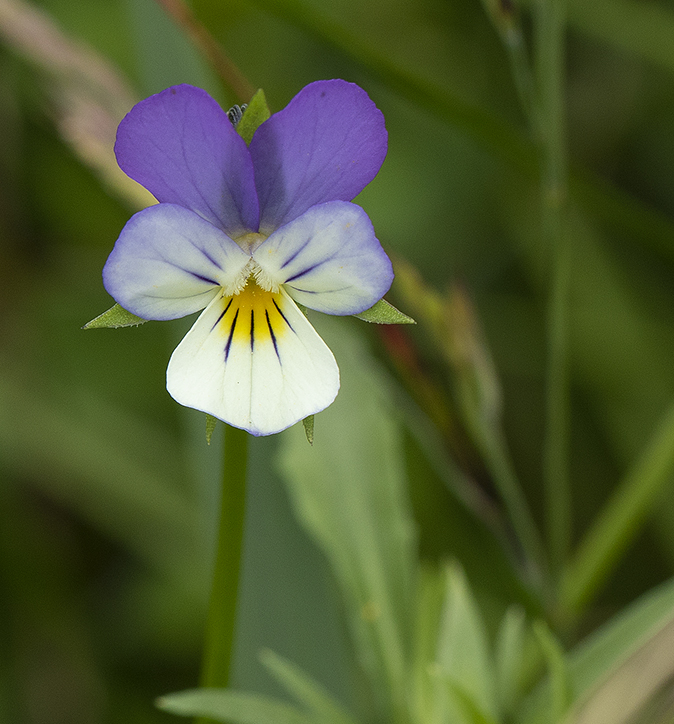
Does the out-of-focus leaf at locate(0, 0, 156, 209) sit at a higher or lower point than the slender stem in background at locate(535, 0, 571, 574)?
higher

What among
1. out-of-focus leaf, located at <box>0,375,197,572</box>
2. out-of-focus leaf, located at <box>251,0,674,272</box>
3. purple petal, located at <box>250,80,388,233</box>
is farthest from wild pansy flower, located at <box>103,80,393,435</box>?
out-of-focus leaf, located at <box>0,375,197,572</box>

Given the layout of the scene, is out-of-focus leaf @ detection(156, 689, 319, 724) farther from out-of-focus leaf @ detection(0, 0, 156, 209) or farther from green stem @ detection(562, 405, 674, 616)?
out-of-focus leaf @ detection(0, 0, 156, 209)

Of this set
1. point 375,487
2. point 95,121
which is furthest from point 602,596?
point 95,121

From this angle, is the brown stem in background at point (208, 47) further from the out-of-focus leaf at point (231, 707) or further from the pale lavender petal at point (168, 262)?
the out-of-focus leaf at point (231, 707)

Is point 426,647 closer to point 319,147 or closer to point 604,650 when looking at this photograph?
point 604,650

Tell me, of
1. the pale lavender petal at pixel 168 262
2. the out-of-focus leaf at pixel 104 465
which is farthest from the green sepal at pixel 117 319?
the out-of-focus leaf at pixel 104 465

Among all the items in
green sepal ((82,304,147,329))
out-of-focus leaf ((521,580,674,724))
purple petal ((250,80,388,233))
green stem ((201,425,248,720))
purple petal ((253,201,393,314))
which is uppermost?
purple petal ((250,80,388,233))
